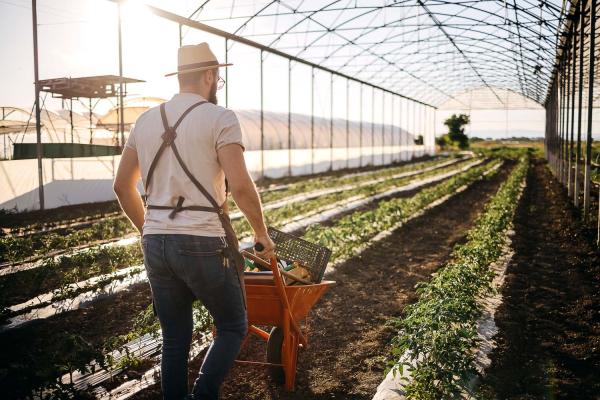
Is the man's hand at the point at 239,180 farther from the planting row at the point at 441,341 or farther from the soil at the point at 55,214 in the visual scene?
the soil at the point at 55,214

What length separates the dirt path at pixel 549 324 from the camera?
353 cm

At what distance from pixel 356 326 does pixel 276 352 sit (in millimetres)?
1450

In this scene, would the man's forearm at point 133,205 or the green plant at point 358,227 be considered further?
the green plant at point 358,227

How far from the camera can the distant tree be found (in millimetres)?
49969

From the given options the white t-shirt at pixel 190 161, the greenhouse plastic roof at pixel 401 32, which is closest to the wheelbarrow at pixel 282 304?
the white t-shirt at pixel 190 161

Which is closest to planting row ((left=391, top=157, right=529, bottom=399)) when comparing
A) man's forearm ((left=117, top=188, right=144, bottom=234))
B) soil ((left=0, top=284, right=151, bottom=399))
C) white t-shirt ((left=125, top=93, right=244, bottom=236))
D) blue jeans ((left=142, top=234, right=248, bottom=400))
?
blue jeans ((left=142, top=234, right=248, bottom=400))

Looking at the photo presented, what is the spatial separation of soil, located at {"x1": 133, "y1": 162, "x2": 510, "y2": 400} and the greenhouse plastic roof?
778 centimetres

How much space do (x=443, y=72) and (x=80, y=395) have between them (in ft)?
98.4

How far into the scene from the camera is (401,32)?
19.8 m

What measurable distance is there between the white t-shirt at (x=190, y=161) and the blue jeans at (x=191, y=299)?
58 millimetres

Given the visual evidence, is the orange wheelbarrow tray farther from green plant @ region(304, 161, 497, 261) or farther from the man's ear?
green plant @ region(304, 161, 497, 261)

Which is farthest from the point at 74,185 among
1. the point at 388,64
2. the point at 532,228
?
the point at 388,64

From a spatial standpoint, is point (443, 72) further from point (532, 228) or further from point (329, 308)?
point (329, 308)

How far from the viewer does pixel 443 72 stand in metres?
30.6
